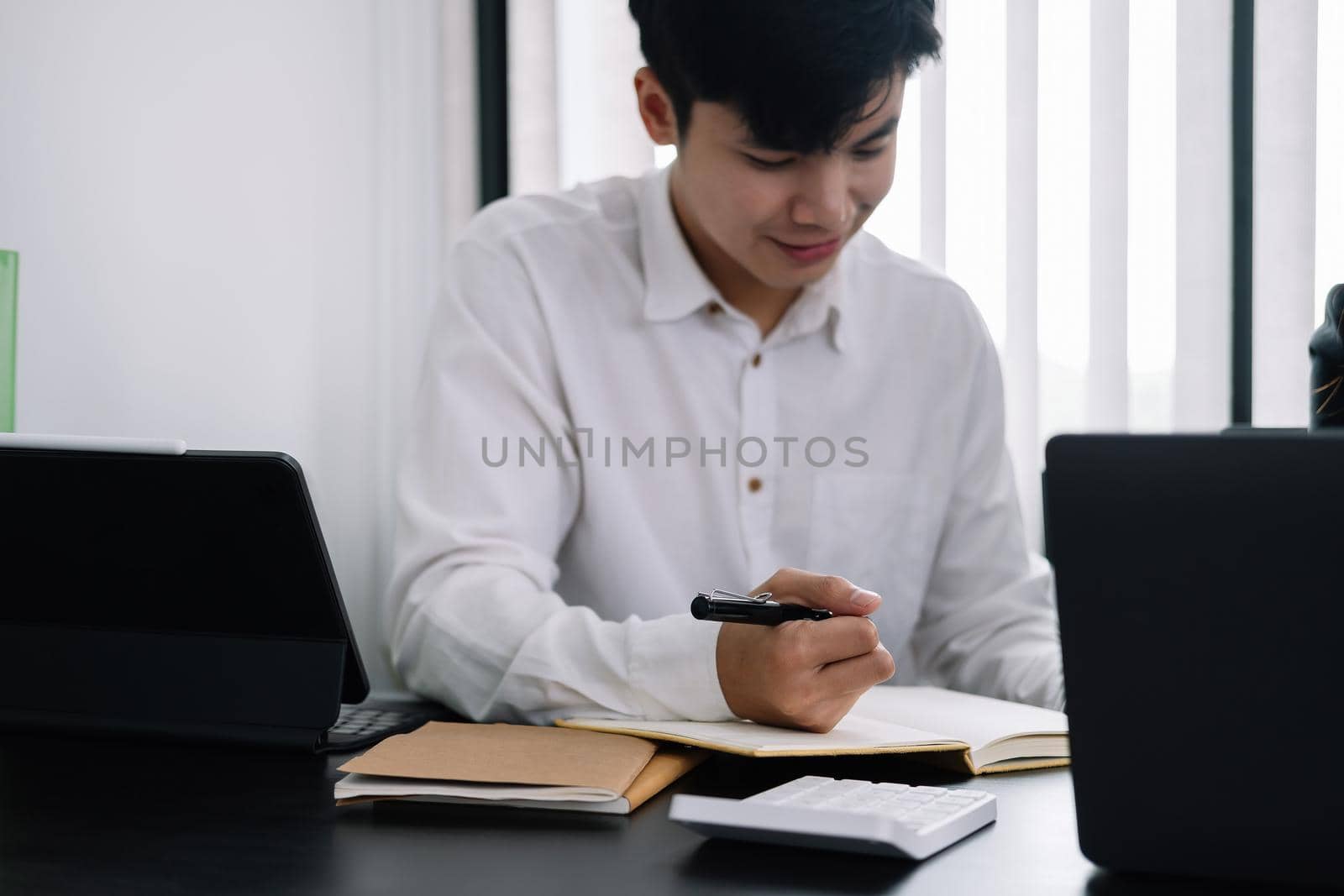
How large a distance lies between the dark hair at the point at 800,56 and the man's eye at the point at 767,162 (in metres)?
0.03

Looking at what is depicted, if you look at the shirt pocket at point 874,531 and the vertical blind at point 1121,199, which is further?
the vertical blind at point 1121,199

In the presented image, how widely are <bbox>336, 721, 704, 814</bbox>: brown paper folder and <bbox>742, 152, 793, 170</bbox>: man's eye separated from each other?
0.63 m

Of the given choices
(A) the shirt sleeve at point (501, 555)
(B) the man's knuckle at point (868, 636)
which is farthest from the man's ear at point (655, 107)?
(B) the man's knuckle at point (868, 636)

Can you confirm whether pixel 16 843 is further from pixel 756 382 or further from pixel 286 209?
pixel 286 209

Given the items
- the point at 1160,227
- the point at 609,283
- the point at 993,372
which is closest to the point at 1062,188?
the point at 1160,227

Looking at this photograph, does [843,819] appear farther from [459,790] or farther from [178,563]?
[178,563]

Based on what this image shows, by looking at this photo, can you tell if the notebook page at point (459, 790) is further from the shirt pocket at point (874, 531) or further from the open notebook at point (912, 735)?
the shirt pocket at point (874, 531)

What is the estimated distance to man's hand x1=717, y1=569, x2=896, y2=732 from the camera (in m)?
0.81

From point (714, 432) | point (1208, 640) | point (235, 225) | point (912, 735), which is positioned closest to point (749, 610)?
point (912, 735)

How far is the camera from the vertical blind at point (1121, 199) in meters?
1.78

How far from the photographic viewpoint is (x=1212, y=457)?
49 centimetres

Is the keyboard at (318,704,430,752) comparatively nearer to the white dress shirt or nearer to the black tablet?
the black tablet

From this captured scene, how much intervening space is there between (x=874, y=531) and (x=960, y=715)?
562 millimetres

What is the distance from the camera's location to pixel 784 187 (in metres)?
1.20
